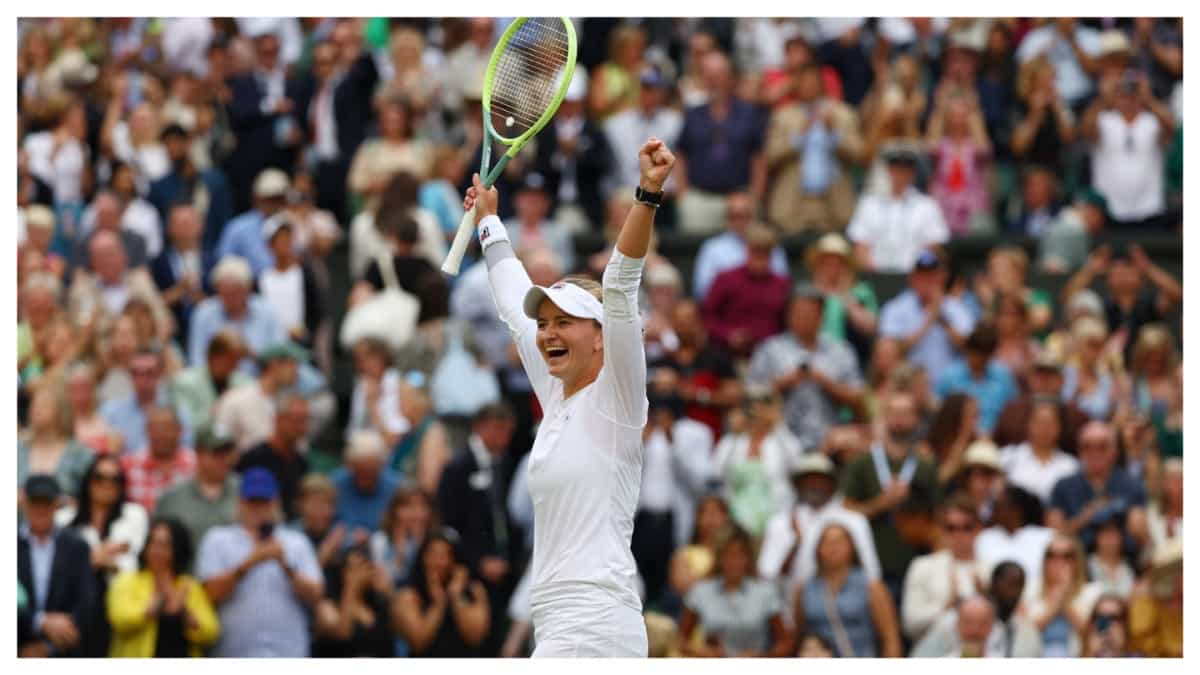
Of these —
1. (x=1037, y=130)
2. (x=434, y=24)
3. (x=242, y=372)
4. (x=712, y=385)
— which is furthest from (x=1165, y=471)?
(x=434, y=24)

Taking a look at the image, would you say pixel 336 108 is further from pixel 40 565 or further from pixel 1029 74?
pixel 40 565

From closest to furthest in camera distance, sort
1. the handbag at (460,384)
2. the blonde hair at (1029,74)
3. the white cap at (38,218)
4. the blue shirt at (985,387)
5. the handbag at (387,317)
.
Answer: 1. the handbag at (460,384)
2. the blue shirt at (985,387)
3. the handbag at (387,317)
4. the white cap at (38,218)
5. the blonde hair at (1029,74)

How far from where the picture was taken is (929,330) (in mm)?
14523

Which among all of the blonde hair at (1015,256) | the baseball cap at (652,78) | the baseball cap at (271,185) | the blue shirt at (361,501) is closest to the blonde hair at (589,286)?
the blue shirt at (361,501)

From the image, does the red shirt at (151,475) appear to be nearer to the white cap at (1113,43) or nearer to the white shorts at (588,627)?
the white shorts at (588,627)

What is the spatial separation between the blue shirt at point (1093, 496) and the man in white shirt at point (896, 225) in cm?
267

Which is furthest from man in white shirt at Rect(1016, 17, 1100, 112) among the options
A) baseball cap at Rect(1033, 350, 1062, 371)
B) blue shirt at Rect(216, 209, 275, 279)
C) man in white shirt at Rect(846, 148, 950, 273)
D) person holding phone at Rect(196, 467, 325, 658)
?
person holding phone at Rect(196, 467, 325, 658)

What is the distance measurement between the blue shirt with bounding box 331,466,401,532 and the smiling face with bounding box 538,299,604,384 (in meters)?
5.68

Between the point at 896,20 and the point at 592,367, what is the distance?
9.90 metres

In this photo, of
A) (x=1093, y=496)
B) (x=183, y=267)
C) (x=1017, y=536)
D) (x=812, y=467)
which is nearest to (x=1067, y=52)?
(x=1093, y=496)

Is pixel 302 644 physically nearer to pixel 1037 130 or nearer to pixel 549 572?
pixel 549 572

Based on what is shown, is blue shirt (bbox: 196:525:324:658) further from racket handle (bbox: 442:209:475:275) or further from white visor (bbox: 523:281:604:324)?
white visor (bbox: 523:281:604:324)

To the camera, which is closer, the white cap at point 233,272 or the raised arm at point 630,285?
the raised arm at point 630,285

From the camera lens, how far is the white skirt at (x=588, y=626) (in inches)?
282
